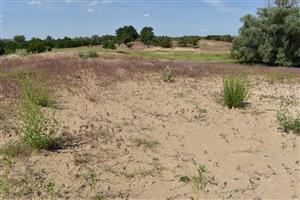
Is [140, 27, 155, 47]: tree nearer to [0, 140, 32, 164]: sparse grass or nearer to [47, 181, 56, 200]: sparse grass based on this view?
[0, 140, 32, 164]: sparse grass

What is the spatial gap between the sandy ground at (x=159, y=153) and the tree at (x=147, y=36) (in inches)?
2029

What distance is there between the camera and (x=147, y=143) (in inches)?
309

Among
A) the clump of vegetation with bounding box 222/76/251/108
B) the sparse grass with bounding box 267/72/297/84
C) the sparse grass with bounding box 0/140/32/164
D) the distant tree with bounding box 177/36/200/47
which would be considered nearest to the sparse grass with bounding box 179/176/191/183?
the sparse grass with bounding box 0/140/32/164

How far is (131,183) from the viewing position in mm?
6145

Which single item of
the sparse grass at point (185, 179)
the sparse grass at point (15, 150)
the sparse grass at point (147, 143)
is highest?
the sparse grass at point (15, 150)

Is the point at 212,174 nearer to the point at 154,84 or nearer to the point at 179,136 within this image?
the point at 179,136

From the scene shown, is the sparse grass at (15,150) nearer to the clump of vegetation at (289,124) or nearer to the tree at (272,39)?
the clump of vegetation at (289,124)

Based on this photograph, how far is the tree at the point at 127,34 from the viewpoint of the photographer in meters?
62.8

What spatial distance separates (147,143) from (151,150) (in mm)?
339

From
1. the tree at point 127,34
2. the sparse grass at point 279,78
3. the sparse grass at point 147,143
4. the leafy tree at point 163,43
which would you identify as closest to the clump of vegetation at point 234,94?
the sparse grass at point 147,143

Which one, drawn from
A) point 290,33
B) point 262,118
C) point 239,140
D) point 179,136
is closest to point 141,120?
point 179,136

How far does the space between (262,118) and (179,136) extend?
9.26ft

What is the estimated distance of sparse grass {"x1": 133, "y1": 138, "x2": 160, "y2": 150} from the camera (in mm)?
7715

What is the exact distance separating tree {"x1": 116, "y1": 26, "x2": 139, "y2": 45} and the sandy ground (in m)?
51.0
